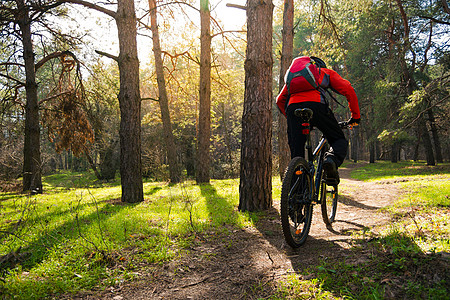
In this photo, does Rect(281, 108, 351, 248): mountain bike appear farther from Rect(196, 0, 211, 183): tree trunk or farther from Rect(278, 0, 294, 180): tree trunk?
Rect(196, 0, 211, 183): tree trunk

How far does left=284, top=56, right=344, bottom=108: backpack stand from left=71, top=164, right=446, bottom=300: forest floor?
5.65ft

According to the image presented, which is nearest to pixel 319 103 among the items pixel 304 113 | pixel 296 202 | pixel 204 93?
pixel 304 113

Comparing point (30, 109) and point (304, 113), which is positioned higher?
point (30, 109)

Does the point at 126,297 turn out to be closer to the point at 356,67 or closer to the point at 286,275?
the point at 286,275

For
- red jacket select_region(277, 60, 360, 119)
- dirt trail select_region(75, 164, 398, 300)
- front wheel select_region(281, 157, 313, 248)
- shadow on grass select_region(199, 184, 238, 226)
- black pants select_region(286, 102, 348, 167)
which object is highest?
red jacket select_region(277, 60, 360, 119)

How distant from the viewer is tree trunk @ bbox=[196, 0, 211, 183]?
10.6 m

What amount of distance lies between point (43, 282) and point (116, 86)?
11.2 meters

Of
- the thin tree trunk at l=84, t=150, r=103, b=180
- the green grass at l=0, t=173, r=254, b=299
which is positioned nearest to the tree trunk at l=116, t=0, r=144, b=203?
the green grass at l=0, t=173, r=254, b=299

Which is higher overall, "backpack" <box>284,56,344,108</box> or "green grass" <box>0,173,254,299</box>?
"backpack" <box>284,56,344,108</box>

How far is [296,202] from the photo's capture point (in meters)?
2.84

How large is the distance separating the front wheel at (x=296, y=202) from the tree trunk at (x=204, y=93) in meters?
8.08

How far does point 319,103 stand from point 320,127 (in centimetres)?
33

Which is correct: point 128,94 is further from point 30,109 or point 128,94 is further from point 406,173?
point 406,173

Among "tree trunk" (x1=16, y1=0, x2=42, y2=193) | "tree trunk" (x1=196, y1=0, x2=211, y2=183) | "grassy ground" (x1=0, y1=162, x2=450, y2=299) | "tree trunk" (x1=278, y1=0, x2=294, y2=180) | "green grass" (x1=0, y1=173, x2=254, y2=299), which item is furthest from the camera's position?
"tree trunk" (x1=16, y1=0, x2=42, y2=193)
